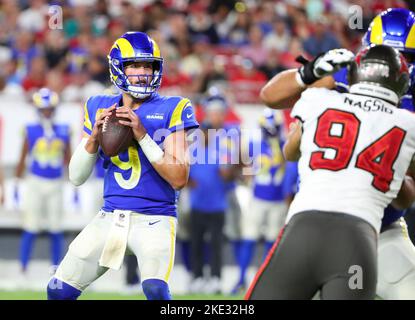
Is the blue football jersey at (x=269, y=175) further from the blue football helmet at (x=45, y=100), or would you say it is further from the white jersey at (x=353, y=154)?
the white jersey at (x=353, y=154)

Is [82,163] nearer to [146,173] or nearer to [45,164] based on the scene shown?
[146,173]

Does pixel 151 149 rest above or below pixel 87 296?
above

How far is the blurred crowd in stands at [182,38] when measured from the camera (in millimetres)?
11578

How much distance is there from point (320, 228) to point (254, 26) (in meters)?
9.93

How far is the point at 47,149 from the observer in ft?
31.5

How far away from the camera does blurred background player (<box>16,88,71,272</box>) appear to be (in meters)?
9.51

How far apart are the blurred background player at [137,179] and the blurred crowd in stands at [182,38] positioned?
649cm

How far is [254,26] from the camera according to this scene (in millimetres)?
13047

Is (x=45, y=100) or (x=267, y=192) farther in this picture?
(x=45, y=100)

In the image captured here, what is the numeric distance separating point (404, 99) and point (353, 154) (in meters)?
1.34

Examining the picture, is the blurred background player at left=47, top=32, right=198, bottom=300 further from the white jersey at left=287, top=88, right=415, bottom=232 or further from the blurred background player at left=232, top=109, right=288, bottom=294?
the blurred background player at left=232, top=109, right=288, bottom=294

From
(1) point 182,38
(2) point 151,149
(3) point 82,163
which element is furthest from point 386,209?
(1) point 182,38

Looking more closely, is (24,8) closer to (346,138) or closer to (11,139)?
(11,139)

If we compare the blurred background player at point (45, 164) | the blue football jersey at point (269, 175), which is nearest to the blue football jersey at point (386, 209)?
the blue football jersey at point (269, 175)
